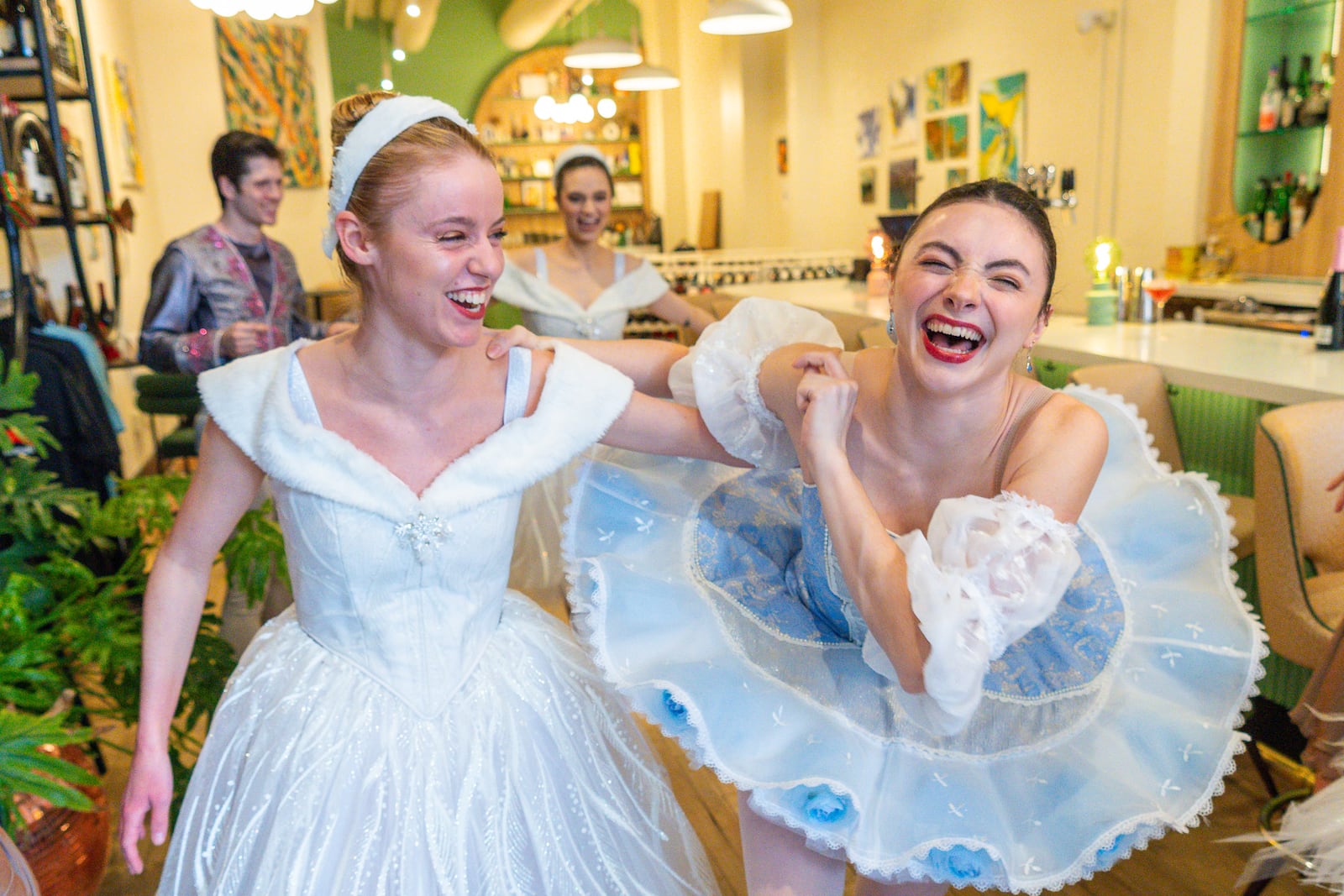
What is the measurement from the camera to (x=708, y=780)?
2.73 m

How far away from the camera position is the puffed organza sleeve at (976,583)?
1190 millimetres

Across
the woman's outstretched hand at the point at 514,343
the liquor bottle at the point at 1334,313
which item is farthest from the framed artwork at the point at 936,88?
the woman's outstretched hand at the point at 514,343

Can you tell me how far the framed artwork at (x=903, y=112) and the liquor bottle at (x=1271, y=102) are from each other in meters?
3.16

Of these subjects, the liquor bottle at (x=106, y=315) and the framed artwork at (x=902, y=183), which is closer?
the liquor bottle at (x=106, y=315)

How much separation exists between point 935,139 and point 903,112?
1.78 ft

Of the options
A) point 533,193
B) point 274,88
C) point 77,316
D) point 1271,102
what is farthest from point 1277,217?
point 533,193

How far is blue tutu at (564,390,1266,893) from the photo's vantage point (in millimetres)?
1333

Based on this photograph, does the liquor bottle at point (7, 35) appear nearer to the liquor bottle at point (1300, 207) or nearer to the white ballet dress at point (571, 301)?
the white ballet dress at point (571, 301)

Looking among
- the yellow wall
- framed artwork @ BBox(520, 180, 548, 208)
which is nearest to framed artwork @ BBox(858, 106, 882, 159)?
the yellow wall

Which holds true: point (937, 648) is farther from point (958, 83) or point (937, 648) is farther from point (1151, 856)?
point (958, 83)

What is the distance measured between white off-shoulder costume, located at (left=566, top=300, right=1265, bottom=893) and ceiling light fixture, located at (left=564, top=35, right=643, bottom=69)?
20.2 feet

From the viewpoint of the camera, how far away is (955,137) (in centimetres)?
712

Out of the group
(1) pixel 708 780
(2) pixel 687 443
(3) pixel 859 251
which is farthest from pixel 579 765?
(3) pixel 859 251

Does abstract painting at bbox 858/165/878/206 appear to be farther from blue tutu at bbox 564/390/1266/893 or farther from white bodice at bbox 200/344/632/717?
white bodice at bbox 200/344/632/717
